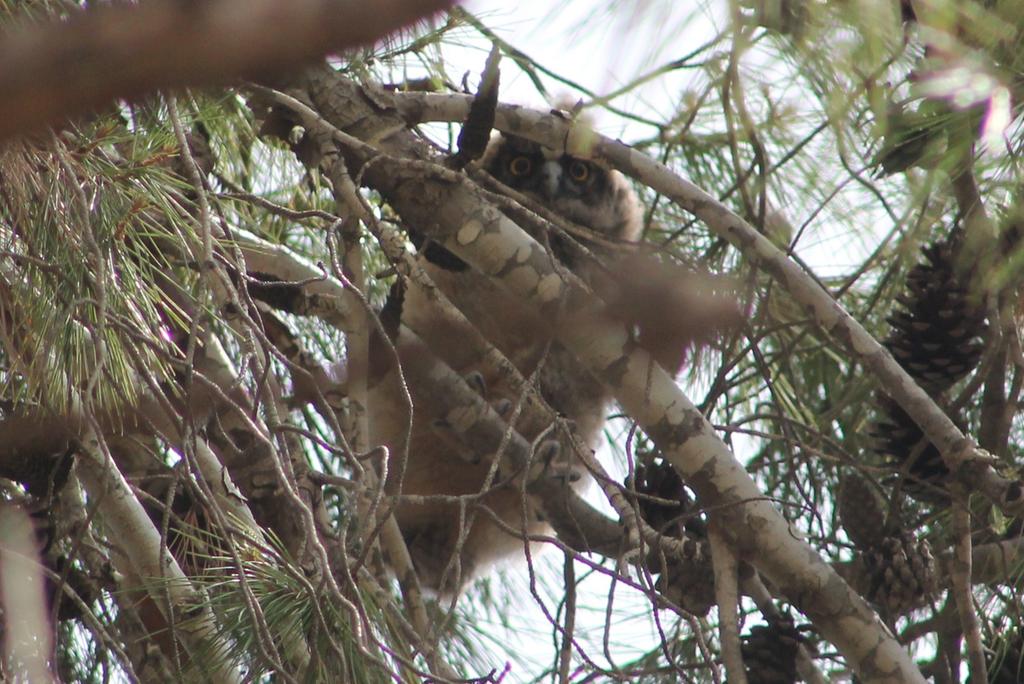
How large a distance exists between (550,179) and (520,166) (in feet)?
0.44

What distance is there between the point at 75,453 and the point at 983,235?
1.75 m

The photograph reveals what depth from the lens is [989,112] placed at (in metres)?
1.47

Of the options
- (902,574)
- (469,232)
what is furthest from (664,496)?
(469,232)

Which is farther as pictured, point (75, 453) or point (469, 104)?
point (469, 104)

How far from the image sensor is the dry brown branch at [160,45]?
0.71 meters

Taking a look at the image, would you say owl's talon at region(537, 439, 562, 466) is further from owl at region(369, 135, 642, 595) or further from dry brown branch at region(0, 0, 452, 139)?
dry brown branch at region(0, 0, 452, 139)

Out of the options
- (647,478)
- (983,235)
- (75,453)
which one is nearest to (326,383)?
(75,453)

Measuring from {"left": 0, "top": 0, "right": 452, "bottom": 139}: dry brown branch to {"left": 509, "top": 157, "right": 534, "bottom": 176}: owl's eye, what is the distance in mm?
3535

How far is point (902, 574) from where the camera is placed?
2.55m

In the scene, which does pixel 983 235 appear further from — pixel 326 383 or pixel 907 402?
pixel 326 383

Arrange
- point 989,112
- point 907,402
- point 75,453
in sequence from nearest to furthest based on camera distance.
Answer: point 989,112
point 907,402
point 75,453

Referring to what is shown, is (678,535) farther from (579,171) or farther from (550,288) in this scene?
(579,171)

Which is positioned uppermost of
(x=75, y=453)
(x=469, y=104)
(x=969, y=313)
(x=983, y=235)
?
(x=469, y=104)

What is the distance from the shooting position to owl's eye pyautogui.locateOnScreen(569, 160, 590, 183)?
4.31 meters
